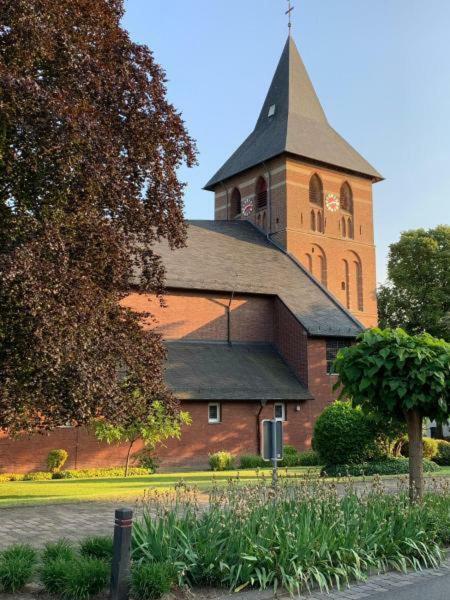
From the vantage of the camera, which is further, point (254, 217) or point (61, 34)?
point (254, 217)

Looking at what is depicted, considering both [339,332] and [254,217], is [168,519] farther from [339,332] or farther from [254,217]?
[254,217]

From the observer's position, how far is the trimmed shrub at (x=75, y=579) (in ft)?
20.1

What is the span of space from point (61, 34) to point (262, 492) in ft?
28.7

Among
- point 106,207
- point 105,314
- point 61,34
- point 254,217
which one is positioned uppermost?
point 254,217

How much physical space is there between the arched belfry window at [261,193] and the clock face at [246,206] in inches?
25.7

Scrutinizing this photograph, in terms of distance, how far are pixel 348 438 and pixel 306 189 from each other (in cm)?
2391

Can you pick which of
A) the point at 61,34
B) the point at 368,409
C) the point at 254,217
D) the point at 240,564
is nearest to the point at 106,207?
the point at 61,34

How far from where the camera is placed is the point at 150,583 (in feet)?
20.1

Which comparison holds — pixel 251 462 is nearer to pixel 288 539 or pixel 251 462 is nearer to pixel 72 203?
pixel 72 203

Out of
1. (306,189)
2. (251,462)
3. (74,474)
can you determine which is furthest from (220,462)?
(306,189)

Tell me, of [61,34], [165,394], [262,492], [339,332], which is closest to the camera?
[262,492]

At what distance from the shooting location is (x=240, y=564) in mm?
6609

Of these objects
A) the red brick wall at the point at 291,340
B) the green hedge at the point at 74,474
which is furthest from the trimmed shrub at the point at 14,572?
the red brick wall at the point at 291,340

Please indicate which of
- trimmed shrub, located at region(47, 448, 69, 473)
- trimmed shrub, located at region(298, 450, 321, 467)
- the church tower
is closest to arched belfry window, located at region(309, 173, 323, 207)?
the church tower
